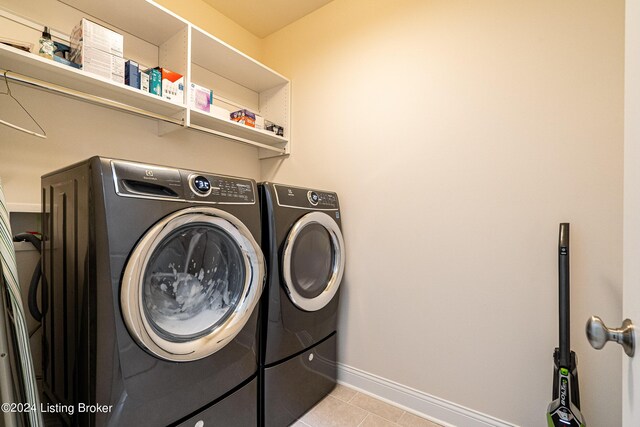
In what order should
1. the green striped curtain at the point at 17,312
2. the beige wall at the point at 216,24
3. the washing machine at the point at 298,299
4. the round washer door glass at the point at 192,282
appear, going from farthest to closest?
1. the beige wall at the point at 216,24
2. the washing machine at the point at 298,299
3. the round washer door glass at the point at 192,282
4. the green striped curtain at the point at 17,312

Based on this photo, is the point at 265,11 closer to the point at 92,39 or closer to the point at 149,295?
the point at 92,39

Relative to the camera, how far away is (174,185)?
0.98 m

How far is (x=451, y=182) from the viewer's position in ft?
4.94

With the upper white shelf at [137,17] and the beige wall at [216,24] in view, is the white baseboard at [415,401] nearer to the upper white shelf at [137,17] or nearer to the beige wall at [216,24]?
the upper white shelf at [137,17]

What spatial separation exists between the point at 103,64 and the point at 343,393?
221 cm

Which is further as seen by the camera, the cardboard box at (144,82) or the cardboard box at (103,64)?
the cardboard box at (144,82)

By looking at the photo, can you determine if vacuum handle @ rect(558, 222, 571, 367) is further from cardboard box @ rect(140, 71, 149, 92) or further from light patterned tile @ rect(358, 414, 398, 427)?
cardboard box @ rect(140, 71, 149, 92)

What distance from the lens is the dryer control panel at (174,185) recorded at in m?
0.87

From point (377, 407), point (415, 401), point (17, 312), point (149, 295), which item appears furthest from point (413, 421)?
point (17, 312)

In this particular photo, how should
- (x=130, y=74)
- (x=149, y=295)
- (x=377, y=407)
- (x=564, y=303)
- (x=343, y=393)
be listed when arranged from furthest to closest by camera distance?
(x=343, y=393) → (x=377, y=407) → (x=130, y=74) → (x=564, y=303) → (x=149, y=295)

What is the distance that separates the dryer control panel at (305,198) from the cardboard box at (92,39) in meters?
0.99

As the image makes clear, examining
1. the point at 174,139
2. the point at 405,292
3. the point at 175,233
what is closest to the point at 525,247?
the point at 405,292

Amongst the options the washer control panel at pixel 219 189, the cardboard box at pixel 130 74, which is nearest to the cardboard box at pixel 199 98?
the cardboard box at pixel 130 74

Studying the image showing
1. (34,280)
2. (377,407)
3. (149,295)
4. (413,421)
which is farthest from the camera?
(377,407)
